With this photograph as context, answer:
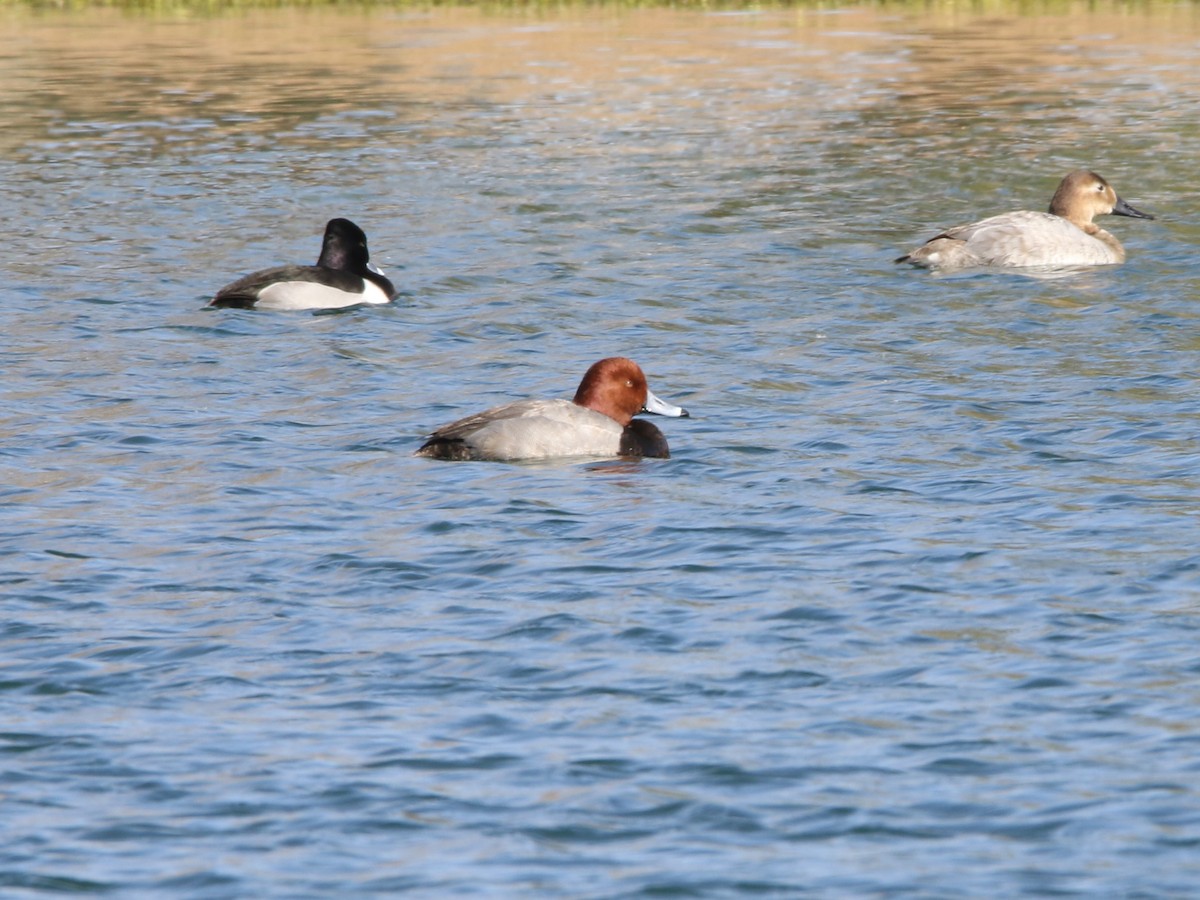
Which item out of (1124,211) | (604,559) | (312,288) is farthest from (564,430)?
(1124,211)

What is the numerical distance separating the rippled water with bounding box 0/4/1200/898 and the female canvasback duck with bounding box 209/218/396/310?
253mm

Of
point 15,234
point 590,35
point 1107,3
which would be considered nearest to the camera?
point 15,234

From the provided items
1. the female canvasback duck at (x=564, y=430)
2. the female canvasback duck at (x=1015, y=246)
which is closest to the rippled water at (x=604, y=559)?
the female canvasback duck at (x=564, y=430)

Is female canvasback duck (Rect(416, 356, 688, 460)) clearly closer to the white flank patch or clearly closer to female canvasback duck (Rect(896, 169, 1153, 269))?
the white flank patch

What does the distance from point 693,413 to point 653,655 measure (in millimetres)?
5842

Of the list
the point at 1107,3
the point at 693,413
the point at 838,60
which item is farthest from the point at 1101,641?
the point at 1107,3

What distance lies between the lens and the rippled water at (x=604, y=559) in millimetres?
8133

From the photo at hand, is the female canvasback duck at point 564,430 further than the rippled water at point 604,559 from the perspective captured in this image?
Yes

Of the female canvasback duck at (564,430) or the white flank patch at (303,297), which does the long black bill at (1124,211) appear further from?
the female canvasback duck at (564,430)

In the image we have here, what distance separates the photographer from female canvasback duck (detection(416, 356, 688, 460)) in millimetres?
14195

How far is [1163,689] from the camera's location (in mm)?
9516

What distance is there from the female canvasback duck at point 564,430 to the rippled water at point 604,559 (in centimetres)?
23

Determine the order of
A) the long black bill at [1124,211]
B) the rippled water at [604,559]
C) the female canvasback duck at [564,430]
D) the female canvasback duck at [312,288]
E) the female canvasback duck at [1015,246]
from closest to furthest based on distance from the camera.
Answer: the rippled water at [604,559]
the female canvasback duck at [564,430]
the female canvasback duck at [312,288]
the female canvasback duck at [1015,246]
the long black bill at [1124,211]

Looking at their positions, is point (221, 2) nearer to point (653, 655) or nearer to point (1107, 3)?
point (1107, 3)
